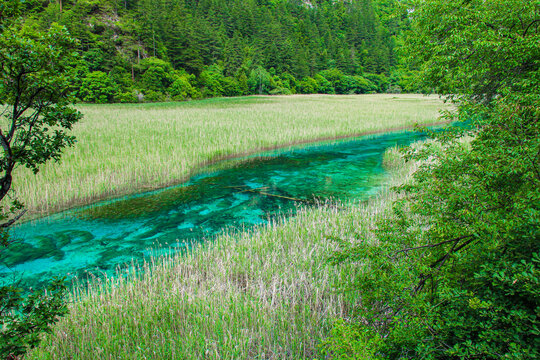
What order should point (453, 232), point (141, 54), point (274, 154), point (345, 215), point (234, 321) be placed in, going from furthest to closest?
point (141, 54) → point (274, 154) → point (345, 215) → point (234, 321) → point (453, 232)

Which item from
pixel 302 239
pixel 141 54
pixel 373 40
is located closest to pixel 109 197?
pixel 302 239

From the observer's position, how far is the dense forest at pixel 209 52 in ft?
161

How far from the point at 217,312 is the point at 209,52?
76146 millimetres

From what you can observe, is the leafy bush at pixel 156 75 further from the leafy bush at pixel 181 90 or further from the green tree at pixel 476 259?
the green tree at pixel 476 259

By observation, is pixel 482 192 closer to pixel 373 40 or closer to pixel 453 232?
pixel 453 232

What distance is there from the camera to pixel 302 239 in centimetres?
572

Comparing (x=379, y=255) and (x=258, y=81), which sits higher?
(x=258, y=81)

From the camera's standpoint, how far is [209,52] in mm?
71688

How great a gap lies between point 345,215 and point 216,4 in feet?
315

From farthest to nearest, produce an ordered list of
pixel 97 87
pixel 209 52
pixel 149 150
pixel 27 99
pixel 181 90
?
1. pixel 209 52
2. pixel 181 90
3. pixel 97 87
4. pixel 149 150
5. pixel 27 99

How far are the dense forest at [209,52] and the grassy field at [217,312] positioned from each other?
41.7 ft

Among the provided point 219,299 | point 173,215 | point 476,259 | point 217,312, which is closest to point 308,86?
point 173,215

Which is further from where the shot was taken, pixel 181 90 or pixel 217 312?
pixel 181 90

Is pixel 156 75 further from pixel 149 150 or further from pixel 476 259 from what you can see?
pixel 476 259
